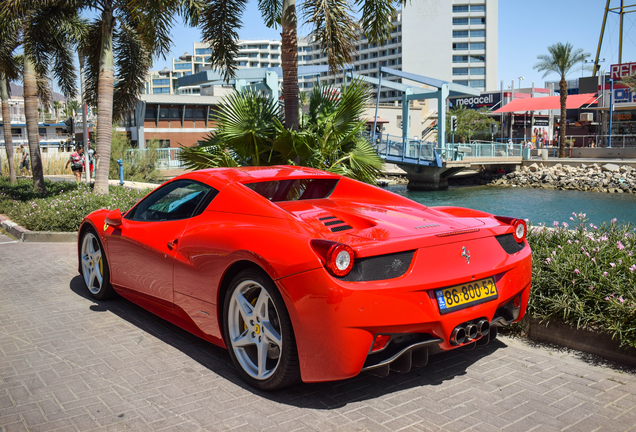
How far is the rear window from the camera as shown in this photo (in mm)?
4195

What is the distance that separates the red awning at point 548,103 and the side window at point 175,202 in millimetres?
53193

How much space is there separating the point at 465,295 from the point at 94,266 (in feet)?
13.0

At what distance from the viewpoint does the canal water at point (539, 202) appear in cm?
2525

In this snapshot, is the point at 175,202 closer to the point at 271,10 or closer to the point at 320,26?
the point at 320,26

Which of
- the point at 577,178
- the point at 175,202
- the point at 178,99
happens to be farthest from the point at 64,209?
the point at 178,99

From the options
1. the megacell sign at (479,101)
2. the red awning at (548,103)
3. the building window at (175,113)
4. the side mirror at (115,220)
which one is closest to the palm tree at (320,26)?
→ the side mirror at (115,220)

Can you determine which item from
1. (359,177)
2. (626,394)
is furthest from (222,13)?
(626,394)

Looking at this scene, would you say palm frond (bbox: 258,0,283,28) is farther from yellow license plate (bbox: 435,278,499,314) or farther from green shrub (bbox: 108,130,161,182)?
green shrub (bbox: 108,130,161,182)

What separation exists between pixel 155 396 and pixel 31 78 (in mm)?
15678

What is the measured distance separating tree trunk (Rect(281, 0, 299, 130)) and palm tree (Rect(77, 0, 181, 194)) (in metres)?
2.16

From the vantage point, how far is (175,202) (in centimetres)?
446

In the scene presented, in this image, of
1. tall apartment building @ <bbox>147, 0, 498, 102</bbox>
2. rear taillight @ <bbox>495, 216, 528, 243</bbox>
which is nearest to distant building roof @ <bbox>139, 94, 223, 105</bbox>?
tall apartment building @ <bbox>147, 0, 498, 102</bbox>

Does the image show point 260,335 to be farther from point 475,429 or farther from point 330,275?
point 475,429

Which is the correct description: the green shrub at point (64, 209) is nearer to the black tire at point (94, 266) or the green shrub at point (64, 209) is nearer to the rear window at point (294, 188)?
the black tire at point (94, 266)
